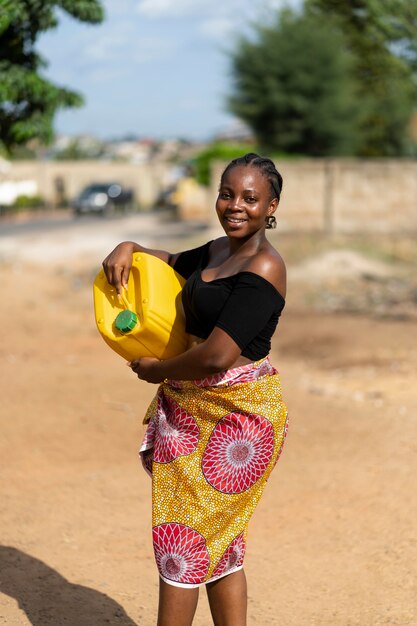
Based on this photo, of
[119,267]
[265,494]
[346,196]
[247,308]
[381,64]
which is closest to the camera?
[247,308]

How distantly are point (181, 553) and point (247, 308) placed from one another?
2.65ft

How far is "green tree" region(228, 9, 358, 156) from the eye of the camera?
24.7 metres

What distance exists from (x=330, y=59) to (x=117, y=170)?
86.7 ft

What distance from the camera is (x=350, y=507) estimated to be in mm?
5285

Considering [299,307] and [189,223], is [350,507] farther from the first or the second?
[189,223]

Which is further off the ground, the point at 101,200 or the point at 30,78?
the point at 30,78

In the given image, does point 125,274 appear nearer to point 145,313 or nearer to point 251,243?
point 145,313

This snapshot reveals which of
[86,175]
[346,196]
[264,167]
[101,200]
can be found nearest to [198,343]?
[264,167]

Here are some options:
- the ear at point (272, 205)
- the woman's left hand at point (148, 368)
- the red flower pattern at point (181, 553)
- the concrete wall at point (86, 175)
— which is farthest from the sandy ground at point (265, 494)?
the concrete wall at point (86, 175)

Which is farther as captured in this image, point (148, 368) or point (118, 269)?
point (118, 269)

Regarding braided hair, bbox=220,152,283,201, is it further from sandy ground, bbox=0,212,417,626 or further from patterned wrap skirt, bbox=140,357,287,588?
sandy ground, bbox=0,212,417,626

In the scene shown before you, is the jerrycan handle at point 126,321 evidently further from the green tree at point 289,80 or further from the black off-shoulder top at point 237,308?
the green tree at point 289,80

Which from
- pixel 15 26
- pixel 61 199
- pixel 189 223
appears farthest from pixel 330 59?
pixel 61 199

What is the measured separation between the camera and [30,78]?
229 inches
